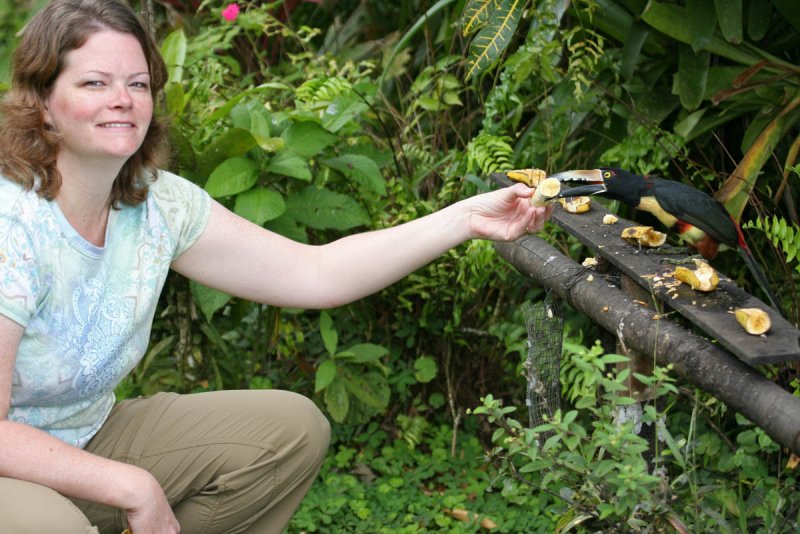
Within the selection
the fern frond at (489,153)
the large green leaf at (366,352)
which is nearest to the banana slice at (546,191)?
the fern frond at (489,153)

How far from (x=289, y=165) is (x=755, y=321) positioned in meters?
1.70

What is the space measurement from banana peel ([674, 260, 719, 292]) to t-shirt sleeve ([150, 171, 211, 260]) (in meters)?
1.08

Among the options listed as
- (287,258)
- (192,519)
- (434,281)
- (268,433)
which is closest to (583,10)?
(434,281)

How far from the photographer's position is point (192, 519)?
237cm

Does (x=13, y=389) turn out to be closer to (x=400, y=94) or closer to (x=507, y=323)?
(x=507, y=323)

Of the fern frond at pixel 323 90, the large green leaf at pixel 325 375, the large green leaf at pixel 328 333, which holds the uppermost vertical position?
the fern frond at pixel 323 90

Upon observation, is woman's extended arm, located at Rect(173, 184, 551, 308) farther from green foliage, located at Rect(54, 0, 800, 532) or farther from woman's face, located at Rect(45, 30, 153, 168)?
green foliage, located at Rect(54, 0, 800, 532)

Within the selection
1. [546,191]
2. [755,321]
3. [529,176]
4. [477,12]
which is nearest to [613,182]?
[546,191]

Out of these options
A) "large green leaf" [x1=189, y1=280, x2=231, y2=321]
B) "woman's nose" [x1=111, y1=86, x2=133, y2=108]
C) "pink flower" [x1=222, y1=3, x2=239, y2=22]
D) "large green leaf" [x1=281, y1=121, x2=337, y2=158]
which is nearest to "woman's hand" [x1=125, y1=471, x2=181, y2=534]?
"woman's nose" [x1=111, y1=86, x2=133, y2=108]

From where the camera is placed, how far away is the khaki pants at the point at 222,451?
2.34m

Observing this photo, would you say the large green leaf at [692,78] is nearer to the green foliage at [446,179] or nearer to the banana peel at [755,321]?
the green foliage at [446,179]

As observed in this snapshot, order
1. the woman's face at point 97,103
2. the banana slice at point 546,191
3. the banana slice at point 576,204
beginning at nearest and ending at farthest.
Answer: the woman's face at point 97,103
the banana slice at point 546,191
the banana slice at point 576,204

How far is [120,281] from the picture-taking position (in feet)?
7.35

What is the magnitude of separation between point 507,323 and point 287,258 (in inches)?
49.3
